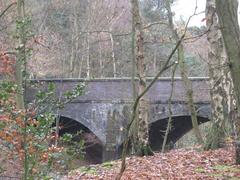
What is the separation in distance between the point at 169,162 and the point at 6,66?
377 cm

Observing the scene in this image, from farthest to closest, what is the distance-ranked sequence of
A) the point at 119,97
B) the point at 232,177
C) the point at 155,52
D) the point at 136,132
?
the point at 155,52, the point at 119,97, the point at 136,132, the point at 232,177

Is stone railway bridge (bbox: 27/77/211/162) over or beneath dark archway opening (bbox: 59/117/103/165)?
over

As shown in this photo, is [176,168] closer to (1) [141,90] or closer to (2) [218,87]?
(2) [218,87]

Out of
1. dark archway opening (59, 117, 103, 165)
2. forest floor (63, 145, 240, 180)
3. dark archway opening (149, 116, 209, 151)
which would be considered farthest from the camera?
dark archway opening (59, 117, 103, 165)

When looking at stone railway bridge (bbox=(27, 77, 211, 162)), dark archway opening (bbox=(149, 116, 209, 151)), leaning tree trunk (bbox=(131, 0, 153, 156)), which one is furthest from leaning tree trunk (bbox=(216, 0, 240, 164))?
dark archway opening (bbox=(149, 116, 209, 151))

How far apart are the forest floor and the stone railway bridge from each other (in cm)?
915

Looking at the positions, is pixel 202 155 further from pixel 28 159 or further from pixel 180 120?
pixel 180 120

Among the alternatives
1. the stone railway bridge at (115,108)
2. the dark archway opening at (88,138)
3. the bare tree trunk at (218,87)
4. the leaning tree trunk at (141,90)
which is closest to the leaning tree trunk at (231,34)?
the bare tree trunk at (218,87)

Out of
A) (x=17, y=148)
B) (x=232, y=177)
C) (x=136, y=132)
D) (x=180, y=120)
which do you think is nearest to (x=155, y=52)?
(x=180, y=120)

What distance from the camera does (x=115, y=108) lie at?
66.8 ft

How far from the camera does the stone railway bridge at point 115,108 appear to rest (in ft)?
62.0

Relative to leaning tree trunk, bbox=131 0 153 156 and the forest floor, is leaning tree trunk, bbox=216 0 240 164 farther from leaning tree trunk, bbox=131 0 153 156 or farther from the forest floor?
leaning tree trunk, bbox=131 0 153 156

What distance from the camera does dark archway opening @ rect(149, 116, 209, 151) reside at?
68.7 ft

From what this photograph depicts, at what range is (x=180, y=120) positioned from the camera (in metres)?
21.2
